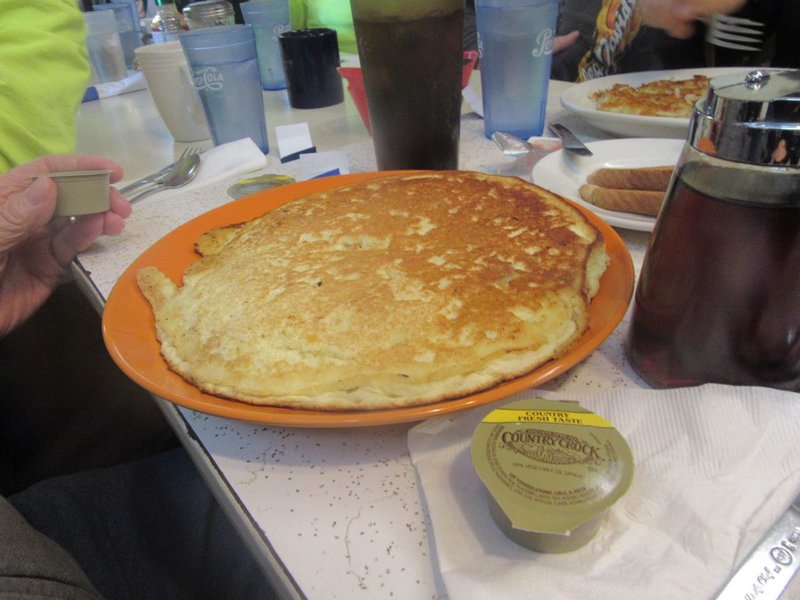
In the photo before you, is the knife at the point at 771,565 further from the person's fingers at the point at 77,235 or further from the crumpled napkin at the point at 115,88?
the crumpled napkin at the point at 115,88

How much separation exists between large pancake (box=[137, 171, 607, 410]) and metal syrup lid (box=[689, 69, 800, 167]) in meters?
0.21

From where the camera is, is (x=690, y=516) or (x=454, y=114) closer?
(x=690, y=516)

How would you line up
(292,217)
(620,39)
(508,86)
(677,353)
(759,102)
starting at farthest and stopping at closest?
1. (620,39)
2. (508,86)
3. (292,217)
4. (677,353)
5. (759,102)

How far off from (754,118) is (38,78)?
1408 mm

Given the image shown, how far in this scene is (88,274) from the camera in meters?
0.89

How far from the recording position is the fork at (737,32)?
1.84 metres

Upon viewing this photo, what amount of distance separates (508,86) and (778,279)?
36.9 inches

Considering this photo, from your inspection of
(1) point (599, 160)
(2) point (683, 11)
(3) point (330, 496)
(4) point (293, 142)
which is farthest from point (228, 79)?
(2) point (683, 11)

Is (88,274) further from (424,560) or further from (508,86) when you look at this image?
(508,86)

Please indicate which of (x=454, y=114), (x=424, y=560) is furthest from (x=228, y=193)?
(x=424, y=560)

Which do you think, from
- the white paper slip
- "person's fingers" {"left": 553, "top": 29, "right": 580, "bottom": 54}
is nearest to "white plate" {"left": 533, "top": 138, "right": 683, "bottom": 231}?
the white paper slip

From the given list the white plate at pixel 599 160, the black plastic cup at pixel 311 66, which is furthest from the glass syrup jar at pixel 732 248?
the black plastic cup at pixel 311 66

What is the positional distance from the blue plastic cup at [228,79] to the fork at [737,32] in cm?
156

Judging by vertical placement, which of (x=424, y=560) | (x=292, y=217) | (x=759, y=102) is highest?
(x=759, y=102)
